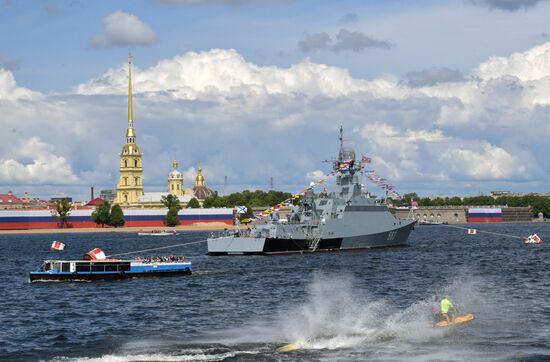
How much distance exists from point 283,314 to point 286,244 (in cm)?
6542

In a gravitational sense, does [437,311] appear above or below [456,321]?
above

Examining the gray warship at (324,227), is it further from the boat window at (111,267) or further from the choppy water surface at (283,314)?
the boat window at (111,267)

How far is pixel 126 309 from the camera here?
67.8 m

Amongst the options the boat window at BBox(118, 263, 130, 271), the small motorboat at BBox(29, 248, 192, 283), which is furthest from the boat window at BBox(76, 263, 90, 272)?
the boat window at BBox(118, 263, 130, 271)

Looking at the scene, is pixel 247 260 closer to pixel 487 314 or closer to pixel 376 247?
pixel 376 247

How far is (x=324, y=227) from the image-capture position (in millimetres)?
131375

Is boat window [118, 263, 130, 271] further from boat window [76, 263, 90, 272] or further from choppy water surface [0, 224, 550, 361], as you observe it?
boat window [76, 263, 90, 272]

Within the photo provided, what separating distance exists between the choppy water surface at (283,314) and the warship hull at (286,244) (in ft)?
59.1

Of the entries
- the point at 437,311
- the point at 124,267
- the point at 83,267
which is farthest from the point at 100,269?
the point at 437,311

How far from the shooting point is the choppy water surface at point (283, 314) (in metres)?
48.5

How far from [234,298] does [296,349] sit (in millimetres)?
25860

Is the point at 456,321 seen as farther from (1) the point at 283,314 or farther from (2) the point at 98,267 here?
(2) the point at 98,267

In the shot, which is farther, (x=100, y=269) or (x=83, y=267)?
(x=100, y=269)

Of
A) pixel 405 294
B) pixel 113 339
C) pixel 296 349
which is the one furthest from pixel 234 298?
pixel 296 349
